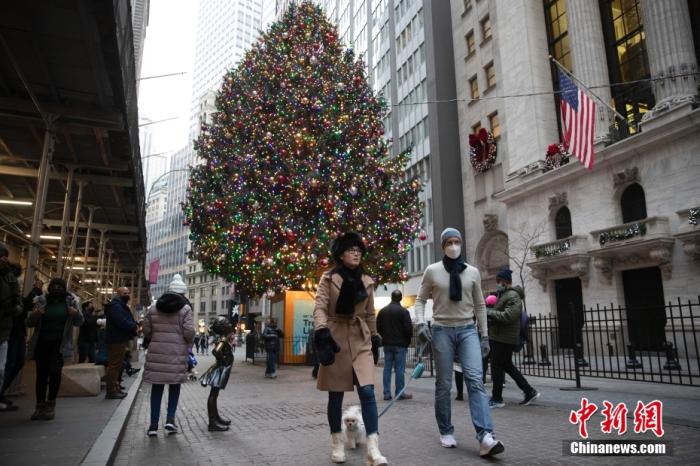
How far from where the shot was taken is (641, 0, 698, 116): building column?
20547 mm

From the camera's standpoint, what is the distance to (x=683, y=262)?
63.8 feet

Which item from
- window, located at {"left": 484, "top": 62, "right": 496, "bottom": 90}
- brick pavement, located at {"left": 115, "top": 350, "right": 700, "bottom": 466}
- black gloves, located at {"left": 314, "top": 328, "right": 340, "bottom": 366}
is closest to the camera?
black gloves, located at {"left": 314, "top": 328, "right": 340, "bottom": 366}

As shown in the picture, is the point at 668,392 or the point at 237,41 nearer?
the point at 668,392

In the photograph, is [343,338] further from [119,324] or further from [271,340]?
[271,340]

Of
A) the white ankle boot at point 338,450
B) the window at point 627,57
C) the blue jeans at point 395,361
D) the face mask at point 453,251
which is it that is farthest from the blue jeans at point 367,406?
the window at point 627,57

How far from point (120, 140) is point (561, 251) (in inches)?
834

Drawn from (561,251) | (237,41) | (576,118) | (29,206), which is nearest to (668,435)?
(576,118)

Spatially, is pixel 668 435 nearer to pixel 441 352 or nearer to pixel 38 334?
pixel 441 352

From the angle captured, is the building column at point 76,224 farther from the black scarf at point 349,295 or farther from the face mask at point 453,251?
the face mask at point 453,251

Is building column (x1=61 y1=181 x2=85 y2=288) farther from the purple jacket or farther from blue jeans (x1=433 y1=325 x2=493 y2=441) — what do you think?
blue jeans (x1=433 y1=325 x2=493 y2=441)

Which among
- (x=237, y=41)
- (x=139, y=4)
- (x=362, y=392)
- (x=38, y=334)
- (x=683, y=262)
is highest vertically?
(x=237, y=41)

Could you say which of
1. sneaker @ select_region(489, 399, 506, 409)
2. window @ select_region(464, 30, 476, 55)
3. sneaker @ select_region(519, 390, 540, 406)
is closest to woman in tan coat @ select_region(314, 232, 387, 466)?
sneaker @ select_region(489, 399, 506, 409)

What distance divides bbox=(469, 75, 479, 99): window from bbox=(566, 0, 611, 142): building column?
32.0 ft

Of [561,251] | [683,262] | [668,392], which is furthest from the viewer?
[561,251]
